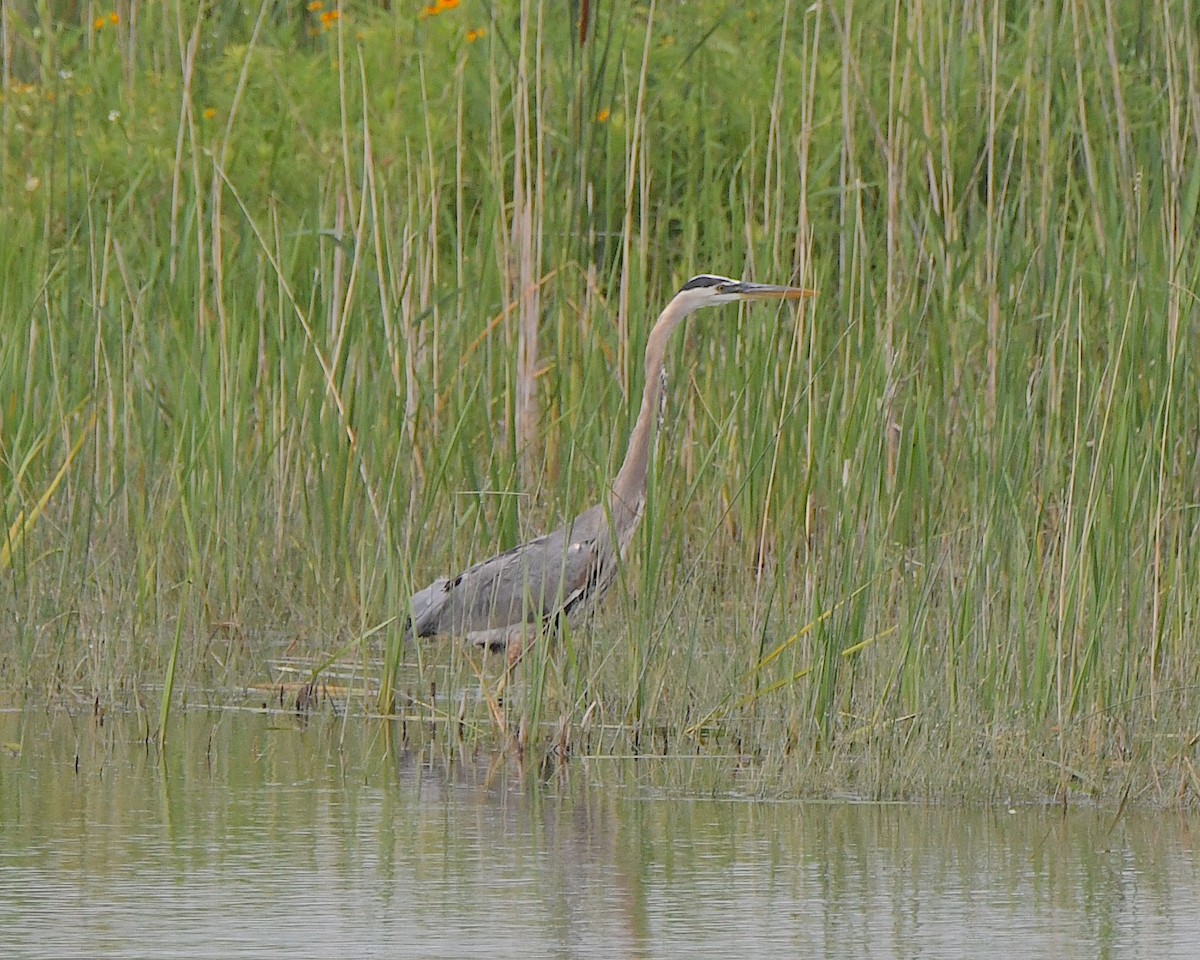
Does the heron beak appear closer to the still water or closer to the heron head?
the heron head

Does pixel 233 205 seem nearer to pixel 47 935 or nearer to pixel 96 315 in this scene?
pixel 96 315

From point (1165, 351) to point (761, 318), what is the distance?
1.17m

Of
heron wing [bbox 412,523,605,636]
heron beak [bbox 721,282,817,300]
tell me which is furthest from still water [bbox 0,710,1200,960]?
heron beak [bbox 721,282,817,300]

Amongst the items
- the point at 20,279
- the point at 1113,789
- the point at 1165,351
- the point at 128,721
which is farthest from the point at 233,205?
the point at 1113,789

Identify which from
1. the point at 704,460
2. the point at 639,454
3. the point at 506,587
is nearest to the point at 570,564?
the point at 506,587

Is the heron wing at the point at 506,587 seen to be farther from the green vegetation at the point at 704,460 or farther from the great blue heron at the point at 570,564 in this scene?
the green vegetation at the point at 704,460

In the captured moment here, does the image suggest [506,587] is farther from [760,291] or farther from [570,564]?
[760,291]

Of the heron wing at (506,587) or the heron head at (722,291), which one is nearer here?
the heron wing at (506,587)

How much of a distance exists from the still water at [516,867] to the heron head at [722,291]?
5.38 feet

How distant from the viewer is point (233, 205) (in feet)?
24.7

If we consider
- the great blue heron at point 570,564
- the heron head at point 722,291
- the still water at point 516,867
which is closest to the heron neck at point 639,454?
the great blue heron at point 570,564

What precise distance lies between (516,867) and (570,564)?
76.1 inches

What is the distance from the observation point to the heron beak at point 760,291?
5293mm

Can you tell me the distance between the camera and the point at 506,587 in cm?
513
